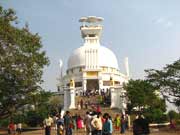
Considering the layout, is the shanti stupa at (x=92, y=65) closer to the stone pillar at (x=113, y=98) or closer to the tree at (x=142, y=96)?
the stone pillar at (x=113, y=98)

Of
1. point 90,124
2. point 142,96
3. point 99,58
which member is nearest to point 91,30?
point 99,58

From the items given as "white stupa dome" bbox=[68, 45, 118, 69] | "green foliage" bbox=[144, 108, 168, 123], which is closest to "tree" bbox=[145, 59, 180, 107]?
"green foliage" bbox=[144, 108, 168, 123]

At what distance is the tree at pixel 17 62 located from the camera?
89.5ft

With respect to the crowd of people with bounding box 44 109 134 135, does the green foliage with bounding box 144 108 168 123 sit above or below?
above

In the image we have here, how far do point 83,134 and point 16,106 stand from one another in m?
5.50

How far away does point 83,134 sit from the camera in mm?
29109

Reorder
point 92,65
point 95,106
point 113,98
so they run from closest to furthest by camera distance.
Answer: point 95,106
point 113,98
point 92,65

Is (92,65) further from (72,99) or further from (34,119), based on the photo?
(34,119)

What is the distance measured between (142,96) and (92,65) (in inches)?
782

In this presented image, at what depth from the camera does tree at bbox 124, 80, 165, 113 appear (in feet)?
149

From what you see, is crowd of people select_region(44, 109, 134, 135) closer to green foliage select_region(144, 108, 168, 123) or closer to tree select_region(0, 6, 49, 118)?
tree select_region(0, 6, 49, 118)

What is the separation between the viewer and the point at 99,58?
216 feet

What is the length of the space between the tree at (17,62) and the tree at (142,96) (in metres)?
17.8

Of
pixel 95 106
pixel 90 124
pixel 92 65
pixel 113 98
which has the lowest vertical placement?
pixel 90 124
